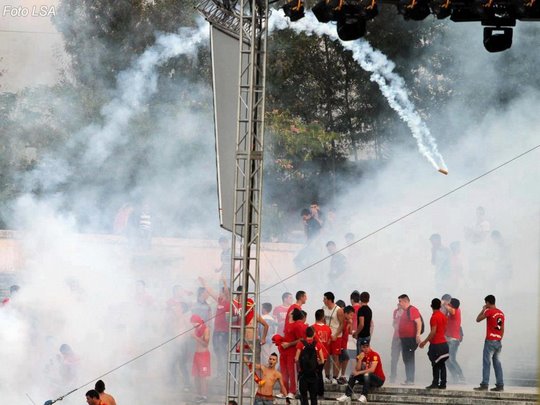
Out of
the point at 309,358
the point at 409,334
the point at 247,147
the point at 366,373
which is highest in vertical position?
the point at 247,147

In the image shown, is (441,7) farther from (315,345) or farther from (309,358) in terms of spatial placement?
(309,358)

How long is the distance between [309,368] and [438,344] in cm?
206

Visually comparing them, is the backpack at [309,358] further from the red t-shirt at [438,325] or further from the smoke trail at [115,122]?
the smoke trail at [115,122]

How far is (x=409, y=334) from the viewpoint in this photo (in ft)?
64.1

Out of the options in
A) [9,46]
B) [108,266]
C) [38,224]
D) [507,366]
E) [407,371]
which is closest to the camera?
[407,371]

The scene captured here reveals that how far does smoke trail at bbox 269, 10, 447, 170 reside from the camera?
28656mm

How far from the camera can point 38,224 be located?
28.2 m

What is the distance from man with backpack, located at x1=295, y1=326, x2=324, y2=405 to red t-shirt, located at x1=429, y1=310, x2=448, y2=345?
5.91ft

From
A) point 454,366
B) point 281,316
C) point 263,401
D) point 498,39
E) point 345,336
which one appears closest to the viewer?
point 498,39

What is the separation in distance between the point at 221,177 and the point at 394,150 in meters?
14.0

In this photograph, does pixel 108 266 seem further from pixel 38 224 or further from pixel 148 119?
pixel 148 119

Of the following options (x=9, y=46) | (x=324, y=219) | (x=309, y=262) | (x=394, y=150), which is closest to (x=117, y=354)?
(x=309, y=262)

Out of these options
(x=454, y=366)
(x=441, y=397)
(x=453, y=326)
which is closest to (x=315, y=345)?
(x=441, y=397)

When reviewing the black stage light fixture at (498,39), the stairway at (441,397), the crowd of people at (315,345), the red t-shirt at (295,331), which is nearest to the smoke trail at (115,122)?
the crowd of people at (315,345)
